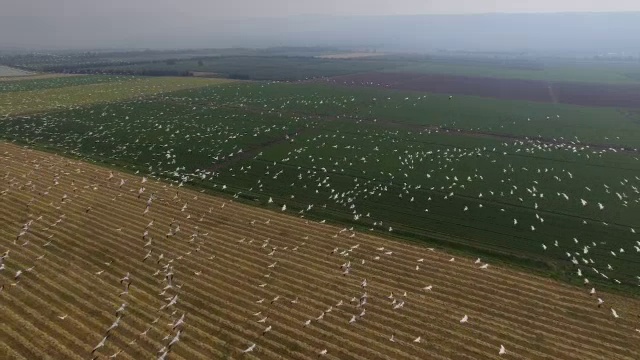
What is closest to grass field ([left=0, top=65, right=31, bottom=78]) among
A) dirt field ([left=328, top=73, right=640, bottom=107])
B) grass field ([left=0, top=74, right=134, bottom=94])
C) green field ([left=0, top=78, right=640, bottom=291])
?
grass field ([left=0, top=74, right=134, bottom=94])

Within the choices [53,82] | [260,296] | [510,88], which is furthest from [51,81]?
[510,88]

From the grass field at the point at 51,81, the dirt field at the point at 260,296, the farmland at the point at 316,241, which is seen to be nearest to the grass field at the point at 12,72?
the grass field at the point at 51,81

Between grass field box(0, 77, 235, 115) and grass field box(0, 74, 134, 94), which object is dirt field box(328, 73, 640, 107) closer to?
grass field box(0, 77, 235, 115)

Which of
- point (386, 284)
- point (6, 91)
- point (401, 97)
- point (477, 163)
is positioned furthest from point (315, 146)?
point (6, 91)

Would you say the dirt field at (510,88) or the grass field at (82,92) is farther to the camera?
the dirt field at (510,88)

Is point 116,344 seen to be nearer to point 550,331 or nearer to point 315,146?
point 550,331

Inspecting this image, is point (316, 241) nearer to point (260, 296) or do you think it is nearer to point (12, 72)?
point (260, 296)

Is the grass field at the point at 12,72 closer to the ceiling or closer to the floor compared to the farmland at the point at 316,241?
closer to the floor

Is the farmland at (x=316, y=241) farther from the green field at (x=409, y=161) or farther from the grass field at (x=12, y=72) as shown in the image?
the grass field at (x=12, y=72)
